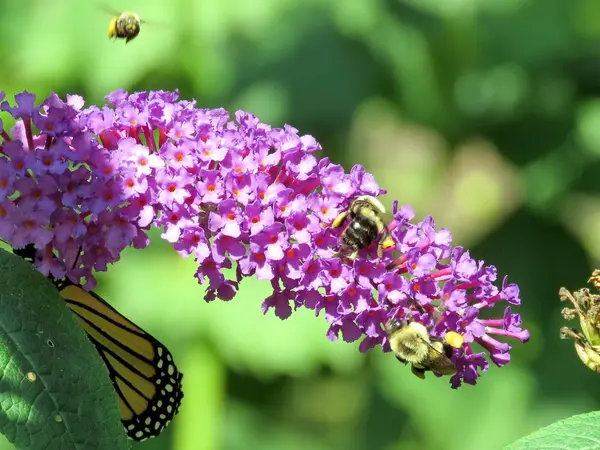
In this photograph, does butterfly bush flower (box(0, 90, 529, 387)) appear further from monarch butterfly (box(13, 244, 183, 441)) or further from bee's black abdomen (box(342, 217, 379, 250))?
monarch butterfly (box(13, 244, 183, 441))

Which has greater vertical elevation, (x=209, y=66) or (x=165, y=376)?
(x=209, y=66)

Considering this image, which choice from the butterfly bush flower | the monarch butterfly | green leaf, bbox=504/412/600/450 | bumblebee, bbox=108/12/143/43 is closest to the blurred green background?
bumblebee, bbox=108/12/143/43

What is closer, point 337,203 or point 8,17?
point 337,203

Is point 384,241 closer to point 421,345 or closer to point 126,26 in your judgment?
point 421,345

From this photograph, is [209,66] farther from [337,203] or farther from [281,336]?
[337,203]

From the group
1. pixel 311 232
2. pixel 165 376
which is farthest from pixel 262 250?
pixel 165 376

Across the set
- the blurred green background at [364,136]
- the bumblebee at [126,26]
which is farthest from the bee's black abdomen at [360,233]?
the blurred green background at [364,136]
